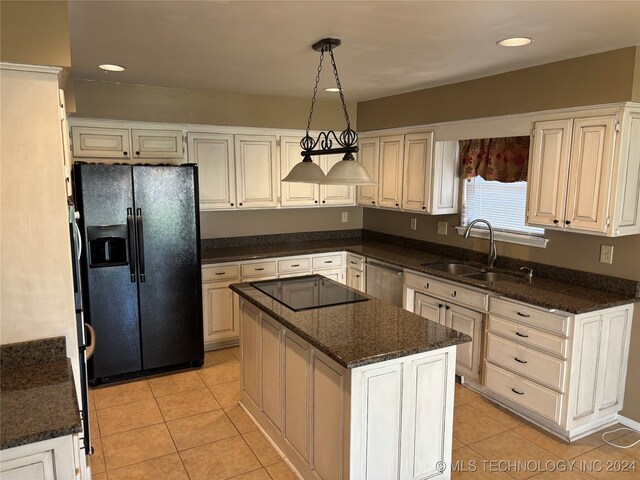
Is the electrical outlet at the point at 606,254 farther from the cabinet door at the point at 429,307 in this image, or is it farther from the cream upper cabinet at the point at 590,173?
the cabinet door at the point at 429,307

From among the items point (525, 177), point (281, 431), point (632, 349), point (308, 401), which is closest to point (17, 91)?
point (308, 401)

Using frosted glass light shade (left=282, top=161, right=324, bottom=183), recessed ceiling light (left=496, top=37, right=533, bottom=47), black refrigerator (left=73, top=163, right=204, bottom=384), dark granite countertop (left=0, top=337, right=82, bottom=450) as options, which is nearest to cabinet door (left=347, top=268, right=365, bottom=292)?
black refrigerator (left=73, top=163, right=204, bottom=384)

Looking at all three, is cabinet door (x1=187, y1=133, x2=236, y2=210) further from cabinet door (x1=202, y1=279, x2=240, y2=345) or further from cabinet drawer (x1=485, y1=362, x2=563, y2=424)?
cabinet drawer (x1=485, y1=362, x2=563, y2=424)

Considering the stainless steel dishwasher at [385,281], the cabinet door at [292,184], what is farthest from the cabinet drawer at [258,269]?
the stainless steel dishwasher at [385,281]

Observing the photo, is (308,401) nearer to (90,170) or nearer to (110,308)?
(110,308)

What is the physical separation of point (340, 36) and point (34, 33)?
4.95 feet

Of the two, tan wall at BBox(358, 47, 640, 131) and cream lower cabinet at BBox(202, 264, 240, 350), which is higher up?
tan wall at BBox(358, 47, 640, 131)

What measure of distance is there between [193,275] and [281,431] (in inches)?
64.5

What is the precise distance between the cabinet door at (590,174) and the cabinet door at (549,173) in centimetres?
5

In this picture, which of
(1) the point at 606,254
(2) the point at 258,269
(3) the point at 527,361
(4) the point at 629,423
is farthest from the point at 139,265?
(4) the point at 629,423

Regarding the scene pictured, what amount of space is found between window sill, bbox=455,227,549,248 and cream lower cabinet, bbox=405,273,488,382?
66 cm

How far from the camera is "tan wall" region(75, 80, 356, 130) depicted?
159 inches

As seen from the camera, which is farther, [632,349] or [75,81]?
[75,81]

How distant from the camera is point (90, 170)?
136 inches
